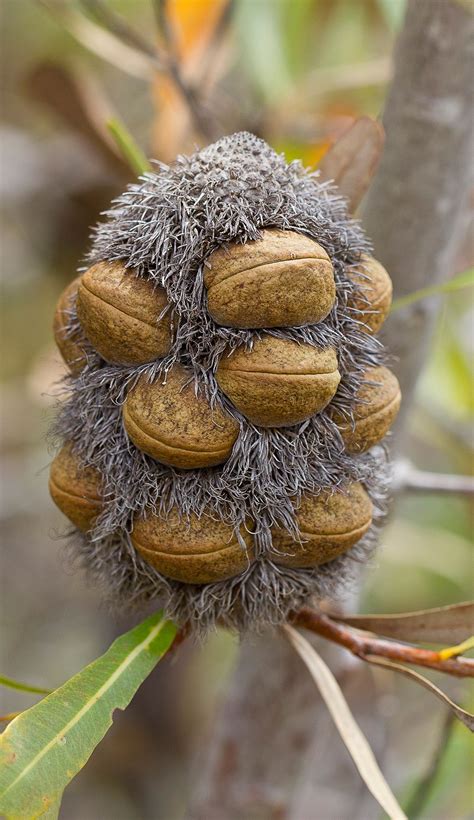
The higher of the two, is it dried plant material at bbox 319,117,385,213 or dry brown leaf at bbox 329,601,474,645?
Result: dried plant material at bbox 319,117,385,213

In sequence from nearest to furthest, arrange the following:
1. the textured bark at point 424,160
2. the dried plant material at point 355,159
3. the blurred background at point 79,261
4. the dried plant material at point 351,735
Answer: the dried plant material at point 351,735 < the dried plant material at point 355,159 < the textured bark at point 424,160 < the blurred background at point 79,261

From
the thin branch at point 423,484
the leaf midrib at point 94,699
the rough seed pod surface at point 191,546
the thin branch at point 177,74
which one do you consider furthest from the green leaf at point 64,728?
the thin branch at point 177,74

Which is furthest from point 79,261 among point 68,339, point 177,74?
point 177,74

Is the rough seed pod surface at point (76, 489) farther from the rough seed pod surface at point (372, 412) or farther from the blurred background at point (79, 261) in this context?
the rough seed pod surface at point (372, 412)

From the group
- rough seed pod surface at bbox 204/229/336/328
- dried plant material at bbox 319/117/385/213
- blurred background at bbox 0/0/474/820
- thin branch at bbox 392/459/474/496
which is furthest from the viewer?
blurred background at bbox 0/0/474/820

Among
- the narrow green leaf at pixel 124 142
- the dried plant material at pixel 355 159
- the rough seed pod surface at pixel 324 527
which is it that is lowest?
the rough seed pod surface at pixel 324 527

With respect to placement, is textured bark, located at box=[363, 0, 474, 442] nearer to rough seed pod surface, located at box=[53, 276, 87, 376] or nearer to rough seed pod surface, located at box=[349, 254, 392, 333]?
rough seed pod surface, located at box=[349, 254, 392, 333]

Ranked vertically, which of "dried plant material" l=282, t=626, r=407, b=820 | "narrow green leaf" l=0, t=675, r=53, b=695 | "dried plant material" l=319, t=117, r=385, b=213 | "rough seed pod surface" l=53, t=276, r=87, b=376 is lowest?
"narrow green leaf" l=0, t=675, r=53, b=695

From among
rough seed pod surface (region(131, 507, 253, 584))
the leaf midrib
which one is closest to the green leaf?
the leaf midrib
